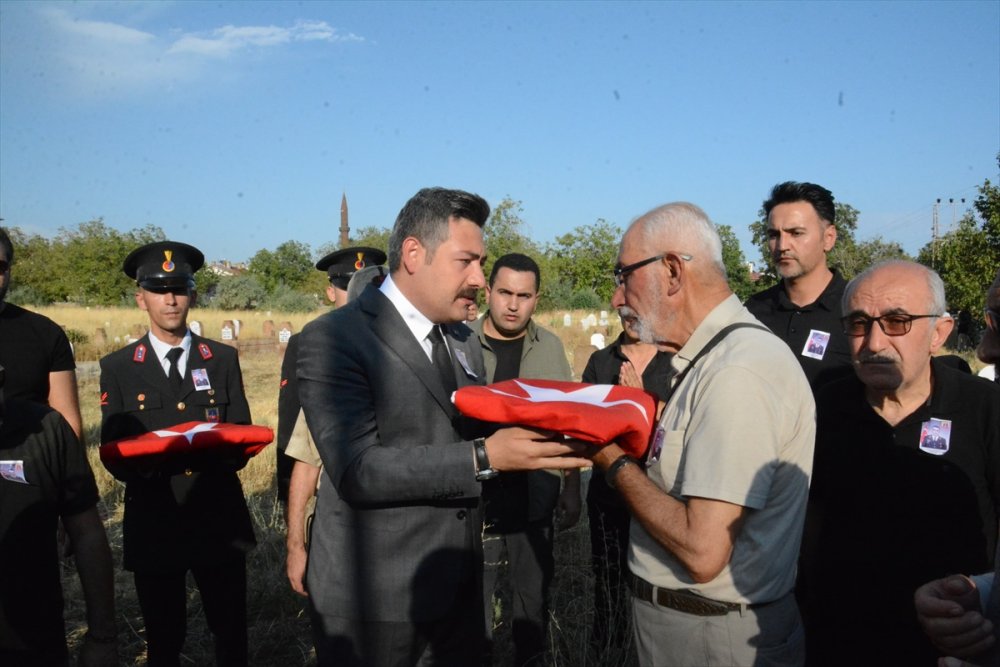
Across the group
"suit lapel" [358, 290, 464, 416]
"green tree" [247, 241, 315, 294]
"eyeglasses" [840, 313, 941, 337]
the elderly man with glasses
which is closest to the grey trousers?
the elderly man with glasses

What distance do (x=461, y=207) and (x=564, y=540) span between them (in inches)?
163

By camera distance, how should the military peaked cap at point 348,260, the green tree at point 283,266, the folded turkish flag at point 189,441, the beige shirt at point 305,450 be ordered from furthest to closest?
the green tree at point 283,266, the military peaked cap at point 348,260, the folded turkish flag at point 189,441, the beige shirt at point 305,450

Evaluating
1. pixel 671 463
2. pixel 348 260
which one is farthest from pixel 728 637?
pixel 348 260

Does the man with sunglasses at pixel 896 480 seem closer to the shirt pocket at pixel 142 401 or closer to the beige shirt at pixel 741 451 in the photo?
the beige shirt at pixel 741 451

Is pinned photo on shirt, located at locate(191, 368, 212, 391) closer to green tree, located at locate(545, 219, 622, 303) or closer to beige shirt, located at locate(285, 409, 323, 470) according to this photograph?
beige shirt, located at locate(285, 409, 323, 470)

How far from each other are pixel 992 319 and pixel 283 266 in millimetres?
74514

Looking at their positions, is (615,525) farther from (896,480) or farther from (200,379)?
(200,379)

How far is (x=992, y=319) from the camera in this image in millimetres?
2688

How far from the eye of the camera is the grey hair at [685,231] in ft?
6.81

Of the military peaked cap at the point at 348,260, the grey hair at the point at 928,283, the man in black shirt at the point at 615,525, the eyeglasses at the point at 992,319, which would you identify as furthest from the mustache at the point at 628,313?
the military peaked cap at the point at 348,260

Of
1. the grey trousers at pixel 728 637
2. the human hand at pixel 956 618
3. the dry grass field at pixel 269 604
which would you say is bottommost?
the dry grass field at pixel 269 604

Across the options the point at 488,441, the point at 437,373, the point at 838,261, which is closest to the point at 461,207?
the point at 437,373

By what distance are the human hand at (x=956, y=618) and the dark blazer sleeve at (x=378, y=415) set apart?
1254mm

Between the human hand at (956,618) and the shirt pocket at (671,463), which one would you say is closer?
the human hand at (956,618)
